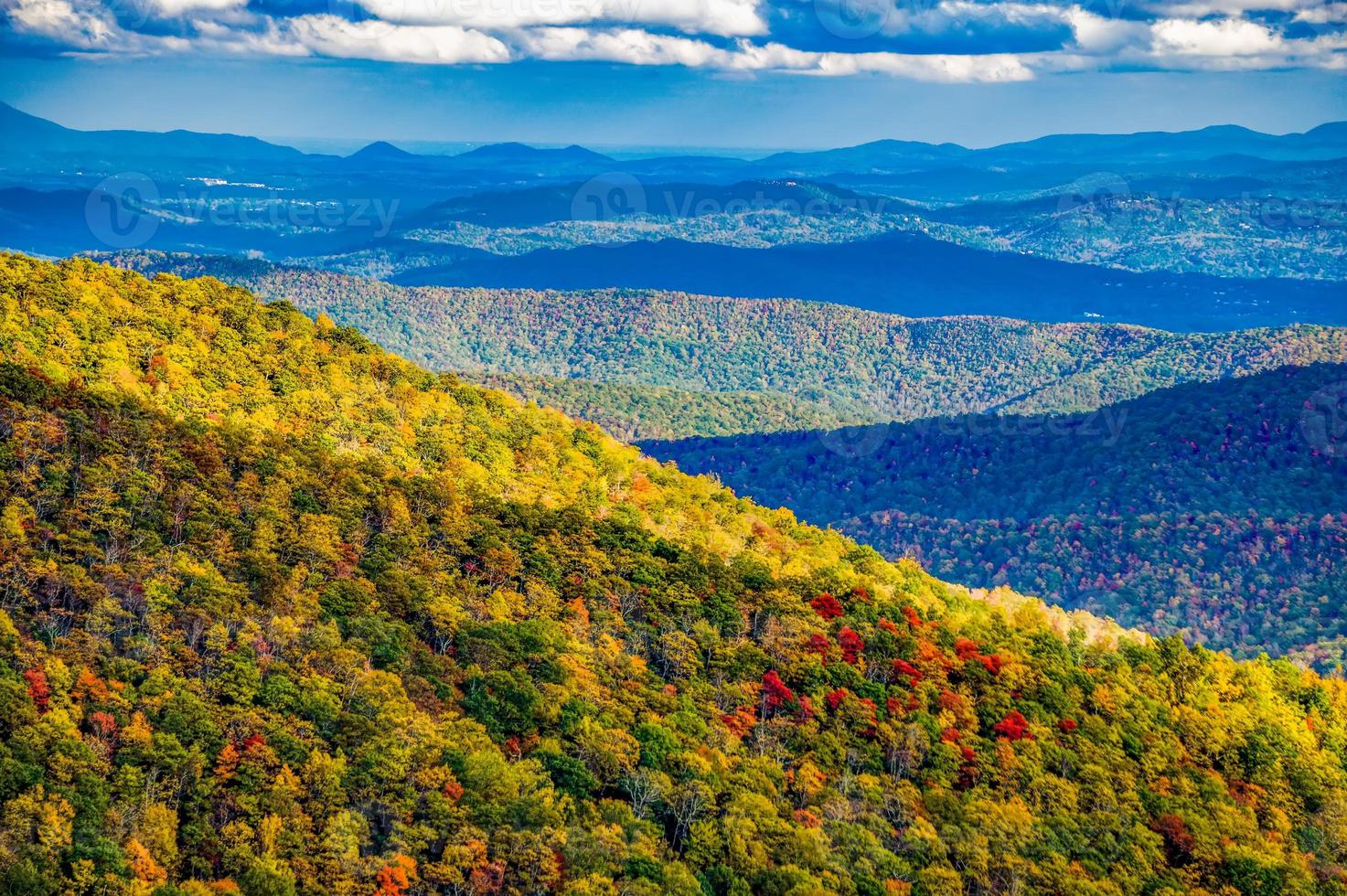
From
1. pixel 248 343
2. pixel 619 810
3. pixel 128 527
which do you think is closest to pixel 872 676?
pixel 619 810

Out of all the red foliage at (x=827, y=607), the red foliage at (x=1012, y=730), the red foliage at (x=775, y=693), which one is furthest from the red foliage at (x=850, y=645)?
the red foliage at (x=1012, y=730)

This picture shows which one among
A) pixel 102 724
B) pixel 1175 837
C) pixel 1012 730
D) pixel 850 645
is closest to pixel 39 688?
pixel 102 724

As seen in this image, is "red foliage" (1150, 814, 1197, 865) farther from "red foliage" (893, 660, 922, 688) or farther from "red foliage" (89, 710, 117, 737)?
"red foliage" (89, 710, 117, 737)

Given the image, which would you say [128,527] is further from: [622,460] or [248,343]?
[622,460]

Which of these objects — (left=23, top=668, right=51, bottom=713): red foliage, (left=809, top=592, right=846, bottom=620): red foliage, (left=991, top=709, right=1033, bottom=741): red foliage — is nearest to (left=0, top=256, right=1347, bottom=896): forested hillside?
(left=23, top=668, right=51, bottom=713): red foliage

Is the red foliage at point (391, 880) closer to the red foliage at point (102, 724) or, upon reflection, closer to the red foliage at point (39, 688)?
the red foliage at point (102, 724)
